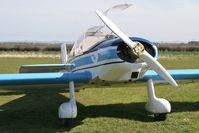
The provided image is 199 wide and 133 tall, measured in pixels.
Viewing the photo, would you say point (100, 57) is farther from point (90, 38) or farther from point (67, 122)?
point (67, 122)

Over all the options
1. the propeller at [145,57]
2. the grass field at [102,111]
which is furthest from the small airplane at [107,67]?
the grass field at [102,111]

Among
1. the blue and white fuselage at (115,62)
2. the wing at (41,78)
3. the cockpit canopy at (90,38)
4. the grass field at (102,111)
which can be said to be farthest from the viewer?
the cockpit canopy at (90,38)

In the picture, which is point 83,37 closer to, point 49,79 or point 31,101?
point 49,79

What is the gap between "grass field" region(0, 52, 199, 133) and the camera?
759 centimetres

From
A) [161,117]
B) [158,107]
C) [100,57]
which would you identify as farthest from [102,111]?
[100,57]

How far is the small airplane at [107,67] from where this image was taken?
7102 millimetres

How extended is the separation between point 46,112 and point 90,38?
218cm

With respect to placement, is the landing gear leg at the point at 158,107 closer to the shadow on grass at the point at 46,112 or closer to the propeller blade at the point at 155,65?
the shadow on grass at the point at 46,112

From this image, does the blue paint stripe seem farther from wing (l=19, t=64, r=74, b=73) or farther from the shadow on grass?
the shadow on grass

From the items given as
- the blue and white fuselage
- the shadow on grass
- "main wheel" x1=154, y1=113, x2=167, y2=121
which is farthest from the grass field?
the blue and white fuselage

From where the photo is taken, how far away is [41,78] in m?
8.05

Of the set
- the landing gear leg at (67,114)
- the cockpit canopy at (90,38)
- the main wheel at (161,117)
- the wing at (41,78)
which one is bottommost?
the main wheel at (161,117)

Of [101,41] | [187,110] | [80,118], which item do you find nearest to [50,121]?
[80,118]

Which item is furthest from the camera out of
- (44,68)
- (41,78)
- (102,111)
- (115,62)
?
(44,68)
